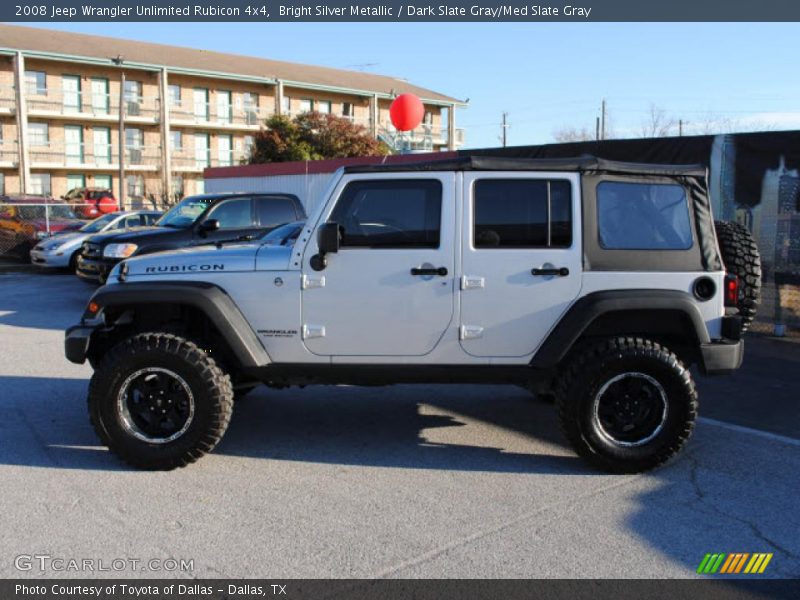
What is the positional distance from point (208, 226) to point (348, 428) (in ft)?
19.8

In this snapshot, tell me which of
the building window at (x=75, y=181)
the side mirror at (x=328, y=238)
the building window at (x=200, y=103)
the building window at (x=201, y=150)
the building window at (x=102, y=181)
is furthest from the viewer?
the building window at (x=201, y=150)

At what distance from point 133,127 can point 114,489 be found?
4507 cm

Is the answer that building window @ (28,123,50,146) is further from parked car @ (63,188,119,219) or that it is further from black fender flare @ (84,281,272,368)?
black fender flare @ (84,281,272,368)

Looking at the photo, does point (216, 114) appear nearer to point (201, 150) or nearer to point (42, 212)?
point (201, 150)

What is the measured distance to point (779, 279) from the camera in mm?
9328

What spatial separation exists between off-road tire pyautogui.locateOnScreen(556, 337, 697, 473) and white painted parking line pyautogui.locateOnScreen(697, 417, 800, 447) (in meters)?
1.18

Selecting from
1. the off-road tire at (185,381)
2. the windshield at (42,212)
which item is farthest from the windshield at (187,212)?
the windshield at (42,212)

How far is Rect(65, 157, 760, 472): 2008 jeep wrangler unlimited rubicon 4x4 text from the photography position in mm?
4867

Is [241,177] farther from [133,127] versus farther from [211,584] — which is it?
[133,127]

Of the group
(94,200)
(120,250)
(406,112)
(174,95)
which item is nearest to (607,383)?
(120,250)

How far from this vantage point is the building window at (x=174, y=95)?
46312 mm

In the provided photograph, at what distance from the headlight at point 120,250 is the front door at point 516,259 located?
25.8 ft

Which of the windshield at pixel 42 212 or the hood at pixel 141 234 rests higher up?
the windshield at pixel 42 212

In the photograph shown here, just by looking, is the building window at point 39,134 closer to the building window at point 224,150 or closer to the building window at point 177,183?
the building window at point 177,183
